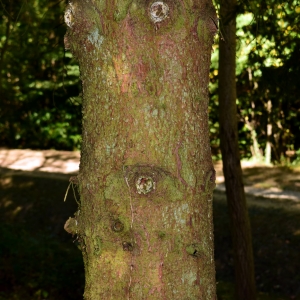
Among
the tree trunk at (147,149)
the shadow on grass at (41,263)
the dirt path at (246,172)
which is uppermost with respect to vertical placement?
the tree trunk at (147,149)

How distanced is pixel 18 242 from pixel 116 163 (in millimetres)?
7067

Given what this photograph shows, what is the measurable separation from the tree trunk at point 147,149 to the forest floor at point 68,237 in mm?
4214

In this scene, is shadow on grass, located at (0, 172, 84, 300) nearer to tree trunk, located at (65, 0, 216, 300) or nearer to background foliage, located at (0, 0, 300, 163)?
background foliage, located at (0, 0, 300, 163)

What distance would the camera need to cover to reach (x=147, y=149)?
168 centimetres

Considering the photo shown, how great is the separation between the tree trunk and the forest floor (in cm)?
421

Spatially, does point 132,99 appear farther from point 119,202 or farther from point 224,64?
point 224,64

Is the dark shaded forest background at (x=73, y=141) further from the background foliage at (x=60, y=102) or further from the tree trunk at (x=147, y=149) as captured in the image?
the tree trunk at (x=147, y=149)

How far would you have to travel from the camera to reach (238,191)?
6.20m

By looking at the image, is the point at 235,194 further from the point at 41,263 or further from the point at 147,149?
the point at 147,149

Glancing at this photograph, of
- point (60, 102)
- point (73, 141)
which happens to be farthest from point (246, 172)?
point (73, 141)

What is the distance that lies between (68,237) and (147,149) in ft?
32.0

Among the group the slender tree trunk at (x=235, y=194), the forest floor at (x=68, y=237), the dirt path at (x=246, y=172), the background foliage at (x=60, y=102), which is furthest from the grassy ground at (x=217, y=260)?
the background foliage at (x=60, y=102)

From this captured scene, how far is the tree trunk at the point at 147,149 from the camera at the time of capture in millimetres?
1688

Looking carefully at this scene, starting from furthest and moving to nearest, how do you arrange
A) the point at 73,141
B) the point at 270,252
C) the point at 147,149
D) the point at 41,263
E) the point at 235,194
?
1. the point at 73,141
2. the point at 270,252
3. the point at 41,263
4. the point at 235,194
5. the point at 147,149
